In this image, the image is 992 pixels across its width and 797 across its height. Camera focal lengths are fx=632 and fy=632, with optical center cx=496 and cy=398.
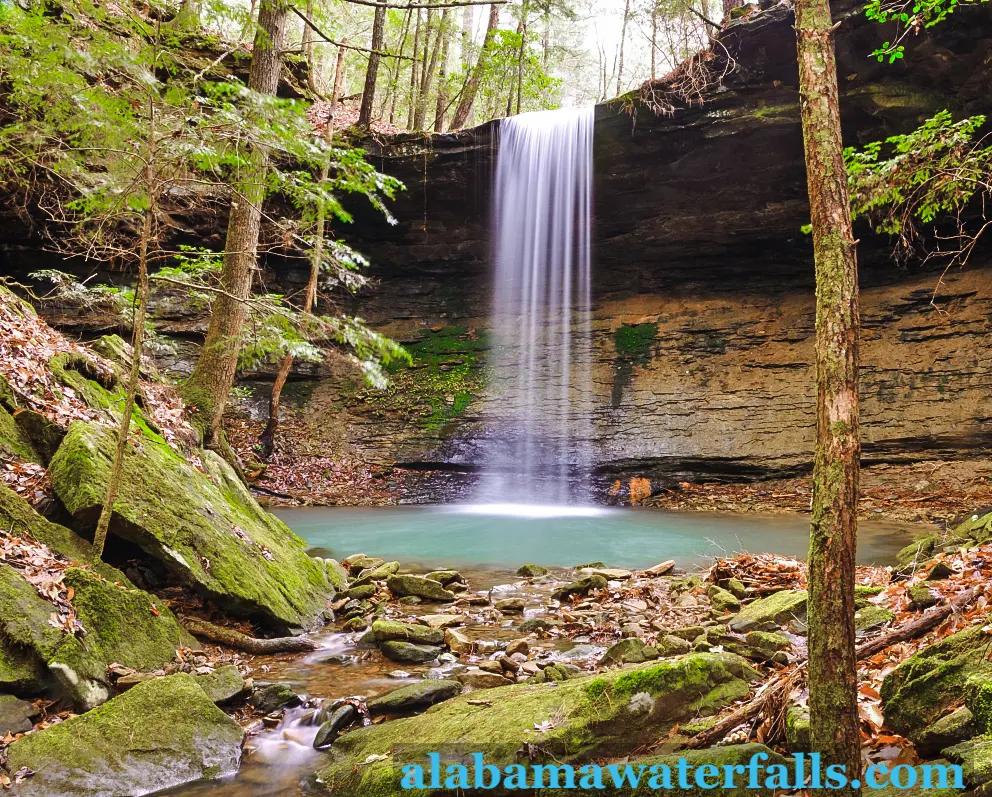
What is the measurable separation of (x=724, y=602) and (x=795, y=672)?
2.34 meters

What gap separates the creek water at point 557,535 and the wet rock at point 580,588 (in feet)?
5.67

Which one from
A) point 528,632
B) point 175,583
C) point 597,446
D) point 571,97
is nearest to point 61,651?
point 175,583

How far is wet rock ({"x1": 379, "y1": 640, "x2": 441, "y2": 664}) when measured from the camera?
4164mm

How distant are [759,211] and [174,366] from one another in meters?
14.6

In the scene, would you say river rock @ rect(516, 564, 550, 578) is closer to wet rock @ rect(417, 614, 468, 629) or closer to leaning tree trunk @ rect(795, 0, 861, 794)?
wet rock @ rect(417, 614, 468, 629)

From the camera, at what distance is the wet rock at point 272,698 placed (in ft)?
11.1

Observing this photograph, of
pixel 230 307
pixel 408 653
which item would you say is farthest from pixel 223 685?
pixel 230 307

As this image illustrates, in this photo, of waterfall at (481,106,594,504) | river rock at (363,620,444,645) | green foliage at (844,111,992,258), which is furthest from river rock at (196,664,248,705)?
waterfall at (481,106,594,504)

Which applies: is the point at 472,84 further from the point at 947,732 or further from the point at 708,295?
the point at 947,732

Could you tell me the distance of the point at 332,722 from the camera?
316 centimetres

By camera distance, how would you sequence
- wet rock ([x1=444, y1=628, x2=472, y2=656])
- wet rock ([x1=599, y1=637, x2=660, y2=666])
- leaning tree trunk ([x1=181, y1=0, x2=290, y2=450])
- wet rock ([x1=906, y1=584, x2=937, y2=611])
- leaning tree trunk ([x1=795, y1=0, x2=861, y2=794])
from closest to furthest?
leaning tree trunk ([x1=795, y1=0, x2=861, y2=794]) < wet rock ([x1=906, y1=584, x2=937, y2=611]) < wet rock ([x1=599, y1=637, x2=660, y2=666]) < wet rock ([x1=444, y1=628, x2=472, y2=656]) < leaning tree trunk ([x1=181, y1=0, x2=290, y2=450])

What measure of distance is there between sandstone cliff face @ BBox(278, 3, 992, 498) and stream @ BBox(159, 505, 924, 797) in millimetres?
2842

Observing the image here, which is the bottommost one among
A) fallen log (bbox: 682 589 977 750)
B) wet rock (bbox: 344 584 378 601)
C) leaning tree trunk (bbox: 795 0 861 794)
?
wet rock (bbox: 344 584 378 601)

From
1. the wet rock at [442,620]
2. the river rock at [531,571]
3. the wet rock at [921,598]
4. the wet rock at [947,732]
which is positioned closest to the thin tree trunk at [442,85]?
the river rock at [531,571]
